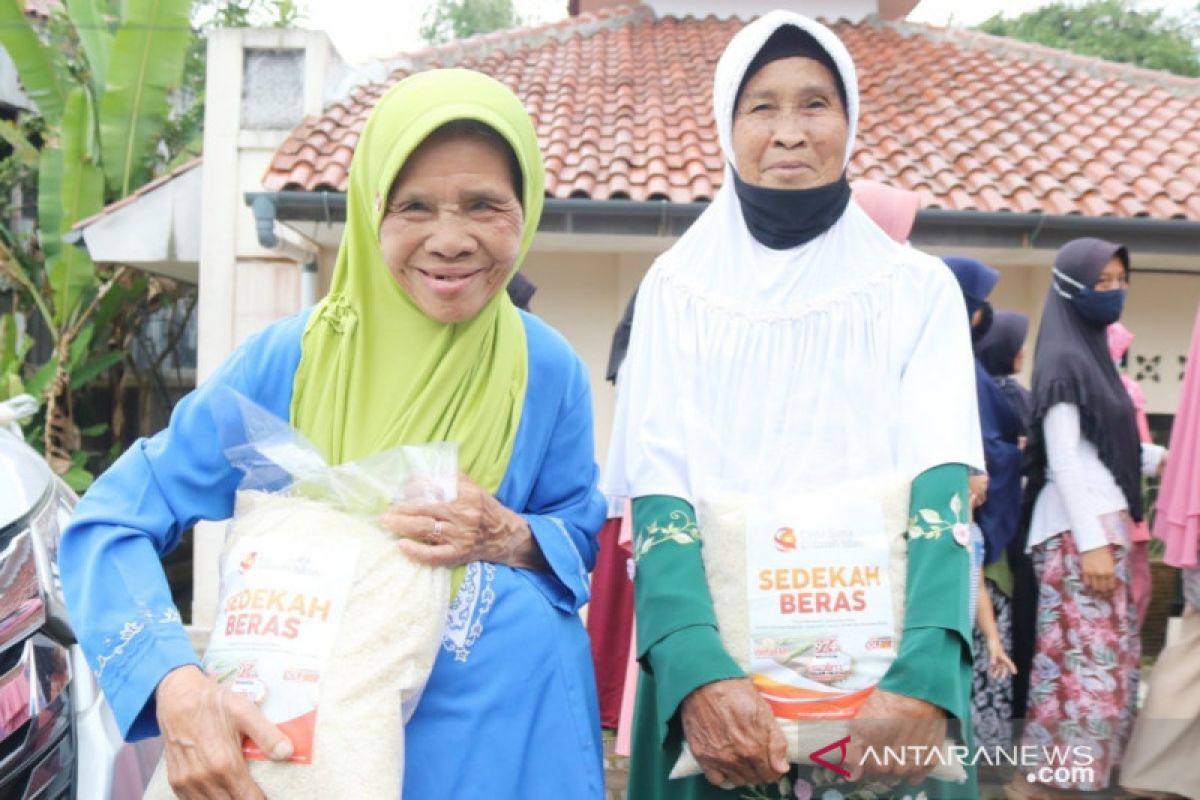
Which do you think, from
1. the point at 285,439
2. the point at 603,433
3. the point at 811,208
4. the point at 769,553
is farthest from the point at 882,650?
the point at 603,433

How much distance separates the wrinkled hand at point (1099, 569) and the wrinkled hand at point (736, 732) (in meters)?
2.40

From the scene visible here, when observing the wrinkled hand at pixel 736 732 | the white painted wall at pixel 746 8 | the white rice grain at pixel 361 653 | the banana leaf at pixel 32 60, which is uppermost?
the white painted wall at pixel 746 8

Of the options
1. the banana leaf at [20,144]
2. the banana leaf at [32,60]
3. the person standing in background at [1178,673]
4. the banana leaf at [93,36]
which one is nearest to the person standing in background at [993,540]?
the person standing in background at [1178,673]

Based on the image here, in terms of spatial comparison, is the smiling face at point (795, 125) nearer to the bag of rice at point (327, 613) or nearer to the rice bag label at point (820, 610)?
the rice bag label at point (820, 610)

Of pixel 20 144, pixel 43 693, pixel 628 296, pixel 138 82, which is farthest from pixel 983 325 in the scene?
pixel 20 144

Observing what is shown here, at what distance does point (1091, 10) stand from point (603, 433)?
21926 mm

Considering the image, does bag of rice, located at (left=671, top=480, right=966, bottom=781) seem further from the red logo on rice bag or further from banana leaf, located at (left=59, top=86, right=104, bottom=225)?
banana leaf, located at (left=59, top=86, right=104, bottom=225)

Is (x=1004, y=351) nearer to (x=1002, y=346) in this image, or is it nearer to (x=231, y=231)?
(x=1002, y=346)

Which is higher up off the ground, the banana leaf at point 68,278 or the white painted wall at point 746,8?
the white painted wall at point 746,8

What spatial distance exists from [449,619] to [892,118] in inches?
329

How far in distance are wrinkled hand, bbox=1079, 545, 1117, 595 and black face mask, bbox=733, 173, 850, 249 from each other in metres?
2.26

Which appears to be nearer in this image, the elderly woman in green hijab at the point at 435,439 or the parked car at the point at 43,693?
the elderly woman in green hijab at the point at 435,439

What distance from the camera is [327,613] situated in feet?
4.38

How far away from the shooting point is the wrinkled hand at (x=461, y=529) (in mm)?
1444
